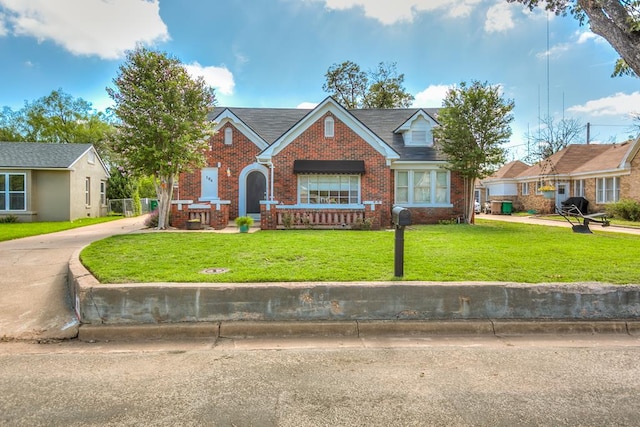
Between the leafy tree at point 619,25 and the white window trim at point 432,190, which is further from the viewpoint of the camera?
the white window trim at point 432,190

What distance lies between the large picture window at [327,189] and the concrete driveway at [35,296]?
8.67 m

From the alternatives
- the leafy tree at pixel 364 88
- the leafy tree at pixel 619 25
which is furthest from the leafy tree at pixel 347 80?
the leafy tree at pixel 619 25

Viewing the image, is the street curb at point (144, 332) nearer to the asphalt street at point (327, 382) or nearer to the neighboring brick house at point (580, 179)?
the asphalt street at point (327, 382)

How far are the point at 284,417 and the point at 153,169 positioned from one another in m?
12.1

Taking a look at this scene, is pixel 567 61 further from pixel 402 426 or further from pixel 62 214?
pixel 62 214

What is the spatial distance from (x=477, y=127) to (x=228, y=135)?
36.0ft

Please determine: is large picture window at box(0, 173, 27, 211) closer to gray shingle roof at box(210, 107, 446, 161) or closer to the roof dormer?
gray shingle roof at box(210, 107, 446, 161)

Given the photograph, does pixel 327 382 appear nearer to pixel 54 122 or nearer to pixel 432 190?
pixel 432 190

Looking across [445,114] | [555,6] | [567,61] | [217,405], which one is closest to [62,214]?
[445,114]

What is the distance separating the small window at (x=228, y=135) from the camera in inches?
667

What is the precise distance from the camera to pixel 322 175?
606 inches

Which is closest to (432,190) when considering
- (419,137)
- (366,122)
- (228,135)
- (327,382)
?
(419,137)

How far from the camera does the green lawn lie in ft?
17.7

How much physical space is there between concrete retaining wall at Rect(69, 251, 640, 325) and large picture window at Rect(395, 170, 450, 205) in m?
12.1
